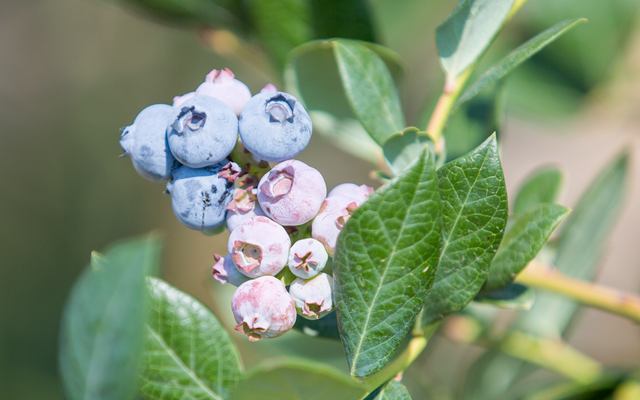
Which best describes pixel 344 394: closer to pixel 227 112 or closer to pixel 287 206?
pixel 287 206

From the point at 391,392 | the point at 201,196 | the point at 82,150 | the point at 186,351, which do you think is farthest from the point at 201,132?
the point at 82,150

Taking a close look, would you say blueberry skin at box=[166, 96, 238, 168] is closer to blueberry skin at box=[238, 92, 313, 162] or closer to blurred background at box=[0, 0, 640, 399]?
blueberry skin at box=[238, 92, 313, 162]

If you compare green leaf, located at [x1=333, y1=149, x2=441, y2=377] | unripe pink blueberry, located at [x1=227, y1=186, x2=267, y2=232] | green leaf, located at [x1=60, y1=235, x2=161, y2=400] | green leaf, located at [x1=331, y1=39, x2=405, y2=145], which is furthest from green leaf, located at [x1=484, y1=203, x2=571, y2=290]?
green leaf, located at [x1=60, y1=235, x2=161, y2=400]

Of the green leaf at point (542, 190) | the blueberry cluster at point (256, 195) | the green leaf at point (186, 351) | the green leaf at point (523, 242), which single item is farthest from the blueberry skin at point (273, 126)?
the green leaf at point (542, 190)

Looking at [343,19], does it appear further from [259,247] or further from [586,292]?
[586,292]

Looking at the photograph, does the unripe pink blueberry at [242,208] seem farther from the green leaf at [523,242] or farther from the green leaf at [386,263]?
the green leaf at [523,242]

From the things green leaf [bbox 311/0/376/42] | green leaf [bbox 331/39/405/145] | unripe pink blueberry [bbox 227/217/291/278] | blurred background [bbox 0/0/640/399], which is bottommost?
blurred background [bbox 0/0/640/399]
